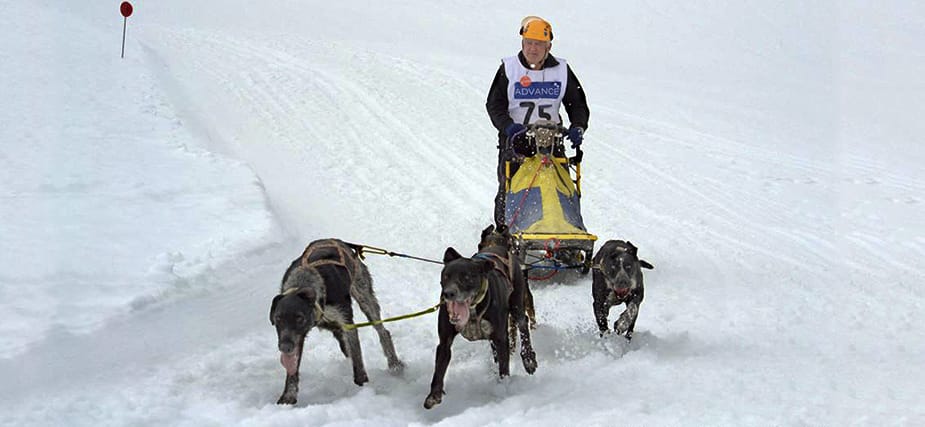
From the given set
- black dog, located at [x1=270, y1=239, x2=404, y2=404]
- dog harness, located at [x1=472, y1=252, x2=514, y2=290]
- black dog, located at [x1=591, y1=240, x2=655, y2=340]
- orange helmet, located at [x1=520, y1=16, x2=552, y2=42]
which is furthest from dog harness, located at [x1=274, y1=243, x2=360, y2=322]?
orange helmet, located at [x1=520, y1=16, x2=552, y2=42]

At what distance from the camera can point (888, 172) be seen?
11.4 meters

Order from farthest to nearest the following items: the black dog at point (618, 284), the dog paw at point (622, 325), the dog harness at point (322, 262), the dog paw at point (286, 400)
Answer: the dog paw at point (622, 325) → the black dog at point (618, 284) → the dog harness at point (322, 262) → the dog paw at point (286, 400)

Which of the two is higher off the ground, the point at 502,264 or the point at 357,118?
the point at 502,264

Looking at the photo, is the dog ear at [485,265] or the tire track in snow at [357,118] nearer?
the dog ear at [485,265]

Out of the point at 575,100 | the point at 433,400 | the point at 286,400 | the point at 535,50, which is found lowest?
the point at 286,400

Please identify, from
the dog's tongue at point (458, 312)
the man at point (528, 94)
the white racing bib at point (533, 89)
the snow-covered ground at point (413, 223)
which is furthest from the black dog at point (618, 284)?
the white racing bib at point (533, 89)

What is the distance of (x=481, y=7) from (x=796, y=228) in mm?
19274

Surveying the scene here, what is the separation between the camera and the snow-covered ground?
4.82 m

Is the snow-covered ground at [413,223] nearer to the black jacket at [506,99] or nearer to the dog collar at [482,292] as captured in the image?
Answer: the dog collar at [482,292]

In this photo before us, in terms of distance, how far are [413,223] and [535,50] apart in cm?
259

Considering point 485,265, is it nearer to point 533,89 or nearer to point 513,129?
point 513,129

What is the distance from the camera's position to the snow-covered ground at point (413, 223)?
4.82 m

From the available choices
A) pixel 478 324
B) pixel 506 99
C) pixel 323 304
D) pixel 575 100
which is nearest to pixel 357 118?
pixel 506 99

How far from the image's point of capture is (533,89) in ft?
24.6
